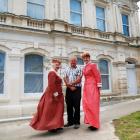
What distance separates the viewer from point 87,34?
13.4 m

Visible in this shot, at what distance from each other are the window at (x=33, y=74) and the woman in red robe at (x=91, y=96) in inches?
236

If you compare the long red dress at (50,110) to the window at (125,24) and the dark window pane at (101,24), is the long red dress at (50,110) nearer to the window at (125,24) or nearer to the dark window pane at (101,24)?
the dark window pane at (101,24)

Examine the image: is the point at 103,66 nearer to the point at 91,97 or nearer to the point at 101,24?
the point at 101,24

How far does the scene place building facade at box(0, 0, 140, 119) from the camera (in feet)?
34.4

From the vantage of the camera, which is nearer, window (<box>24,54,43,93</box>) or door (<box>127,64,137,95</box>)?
window (<box>24,54,43,93</box>)

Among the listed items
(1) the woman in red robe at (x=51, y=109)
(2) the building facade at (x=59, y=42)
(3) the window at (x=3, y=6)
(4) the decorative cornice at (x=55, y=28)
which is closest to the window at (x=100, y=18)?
(2) the building facade at (x=59, y=42)

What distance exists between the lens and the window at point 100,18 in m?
14.7

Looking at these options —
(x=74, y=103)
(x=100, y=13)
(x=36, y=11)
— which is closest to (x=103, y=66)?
(x=100, y=13)

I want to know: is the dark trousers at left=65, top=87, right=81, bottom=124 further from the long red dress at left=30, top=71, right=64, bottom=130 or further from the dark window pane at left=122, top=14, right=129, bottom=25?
the dark window pane at left=122, top=14, right=129, bottom=25

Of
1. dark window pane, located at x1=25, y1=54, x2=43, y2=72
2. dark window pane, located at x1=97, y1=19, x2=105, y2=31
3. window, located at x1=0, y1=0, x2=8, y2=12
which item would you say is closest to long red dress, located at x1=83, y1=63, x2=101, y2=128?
dark window pane, located at x1=25, y1=54, x2=43, y2=72

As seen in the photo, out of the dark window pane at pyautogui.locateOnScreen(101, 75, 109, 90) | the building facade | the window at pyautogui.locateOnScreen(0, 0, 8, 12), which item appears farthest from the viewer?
the dark window pane at pyautogui.locateOnScreen(101, 75, 109, 90)

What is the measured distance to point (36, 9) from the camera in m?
12.2

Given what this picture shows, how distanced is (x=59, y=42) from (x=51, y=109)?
23.0ft

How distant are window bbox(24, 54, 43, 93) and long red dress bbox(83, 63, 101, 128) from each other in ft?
19.7
